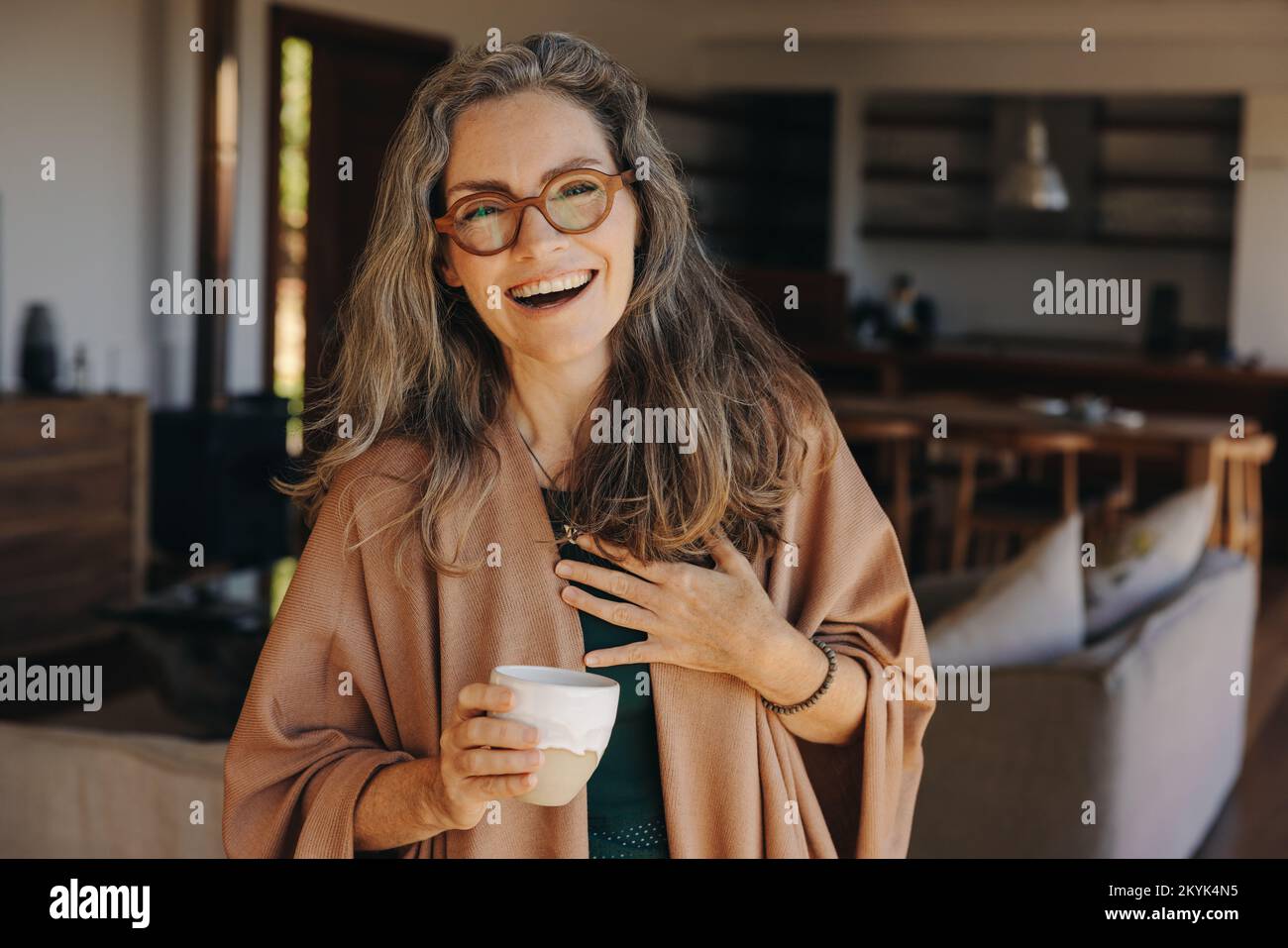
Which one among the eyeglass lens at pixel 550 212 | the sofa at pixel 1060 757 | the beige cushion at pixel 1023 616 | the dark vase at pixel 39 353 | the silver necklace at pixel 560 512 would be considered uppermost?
A: the eyeglass lens at pixel 550 212

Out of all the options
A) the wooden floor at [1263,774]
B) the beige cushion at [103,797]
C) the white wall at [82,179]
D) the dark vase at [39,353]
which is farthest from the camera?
the white wall at [82,179]

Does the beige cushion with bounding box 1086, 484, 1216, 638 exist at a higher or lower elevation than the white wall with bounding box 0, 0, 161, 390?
lower

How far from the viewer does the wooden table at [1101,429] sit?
6.05 meters

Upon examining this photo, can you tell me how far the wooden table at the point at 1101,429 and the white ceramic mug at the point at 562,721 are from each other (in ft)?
15.8

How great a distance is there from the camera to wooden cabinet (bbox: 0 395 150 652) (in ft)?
16.0

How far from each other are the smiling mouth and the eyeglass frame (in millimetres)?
41

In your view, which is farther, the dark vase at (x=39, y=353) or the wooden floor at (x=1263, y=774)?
the dark vase at (x=39, y=353)

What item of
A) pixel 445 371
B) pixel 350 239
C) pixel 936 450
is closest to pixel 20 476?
pixel 350 239


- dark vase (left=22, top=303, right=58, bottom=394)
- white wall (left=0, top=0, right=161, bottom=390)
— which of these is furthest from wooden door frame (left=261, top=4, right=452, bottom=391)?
dark vase (left=22, top=303, right=58, bottom=394)

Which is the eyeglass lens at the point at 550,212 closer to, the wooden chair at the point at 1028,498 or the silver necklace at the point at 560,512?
the silver necklace at the point at 560,512

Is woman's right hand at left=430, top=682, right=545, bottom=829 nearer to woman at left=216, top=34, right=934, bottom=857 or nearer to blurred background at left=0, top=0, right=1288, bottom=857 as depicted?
woman at left=216, top=34, right=934, bottom=857

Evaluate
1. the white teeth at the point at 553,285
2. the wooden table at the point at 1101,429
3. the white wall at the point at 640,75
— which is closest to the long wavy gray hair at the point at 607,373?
the white teeth at the point at 553,285

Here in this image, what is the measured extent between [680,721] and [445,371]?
369mm

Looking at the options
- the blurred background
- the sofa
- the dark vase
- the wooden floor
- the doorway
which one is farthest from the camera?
the doorway
